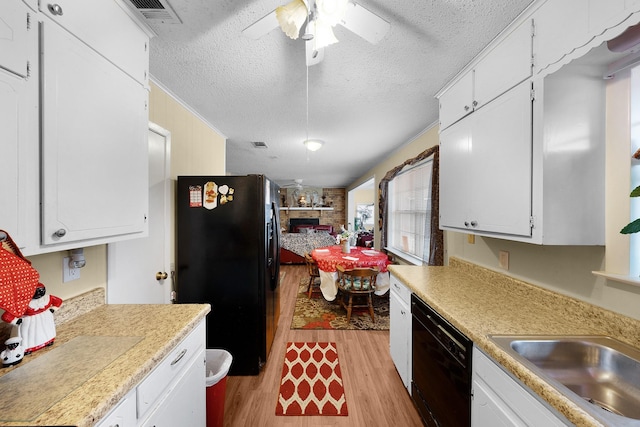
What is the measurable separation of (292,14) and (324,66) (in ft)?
2.16

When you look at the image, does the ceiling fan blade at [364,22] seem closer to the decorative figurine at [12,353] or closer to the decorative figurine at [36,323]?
the decorative figurine at [36,323]

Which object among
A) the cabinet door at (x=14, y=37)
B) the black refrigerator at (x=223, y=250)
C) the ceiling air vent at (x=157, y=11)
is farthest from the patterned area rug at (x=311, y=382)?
the ceiling air vent at (x=157, y=11)

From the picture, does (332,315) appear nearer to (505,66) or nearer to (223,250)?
(223,250)

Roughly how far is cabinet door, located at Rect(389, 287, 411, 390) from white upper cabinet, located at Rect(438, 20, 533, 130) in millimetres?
1487

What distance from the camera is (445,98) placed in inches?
75.9

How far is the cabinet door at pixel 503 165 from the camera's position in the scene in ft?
3.95

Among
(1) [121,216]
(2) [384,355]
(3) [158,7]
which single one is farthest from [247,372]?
(3) [158,7]

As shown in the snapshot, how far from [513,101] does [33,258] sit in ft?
7.80

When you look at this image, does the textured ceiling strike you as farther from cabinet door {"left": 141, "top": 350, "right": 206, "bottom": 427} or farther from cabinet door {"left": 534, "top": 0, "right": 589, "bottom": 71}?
cabinet door {"left": 141, "top": 350, "right": 206, "bottom": 427}

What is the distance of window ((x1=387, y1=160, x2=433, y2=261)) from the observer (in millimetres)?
3216

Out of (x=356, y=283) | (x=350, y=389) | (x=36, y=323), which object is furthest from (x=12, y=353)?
(x=356, y=283)

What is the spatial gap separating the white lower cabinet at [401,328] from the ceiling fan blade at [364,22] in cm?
165

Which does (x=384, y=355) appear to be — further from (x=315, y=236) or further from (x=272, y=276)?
(x=315, y=236)

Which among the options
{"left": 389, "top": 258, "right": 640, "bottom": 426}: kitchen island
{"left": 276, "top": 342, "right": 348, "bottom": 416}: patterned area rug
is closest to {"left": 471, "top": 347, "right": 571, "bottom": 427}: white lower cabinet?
{"left": 389, "top": 258, "right": 640, "bottom": 426}: kitchen island
